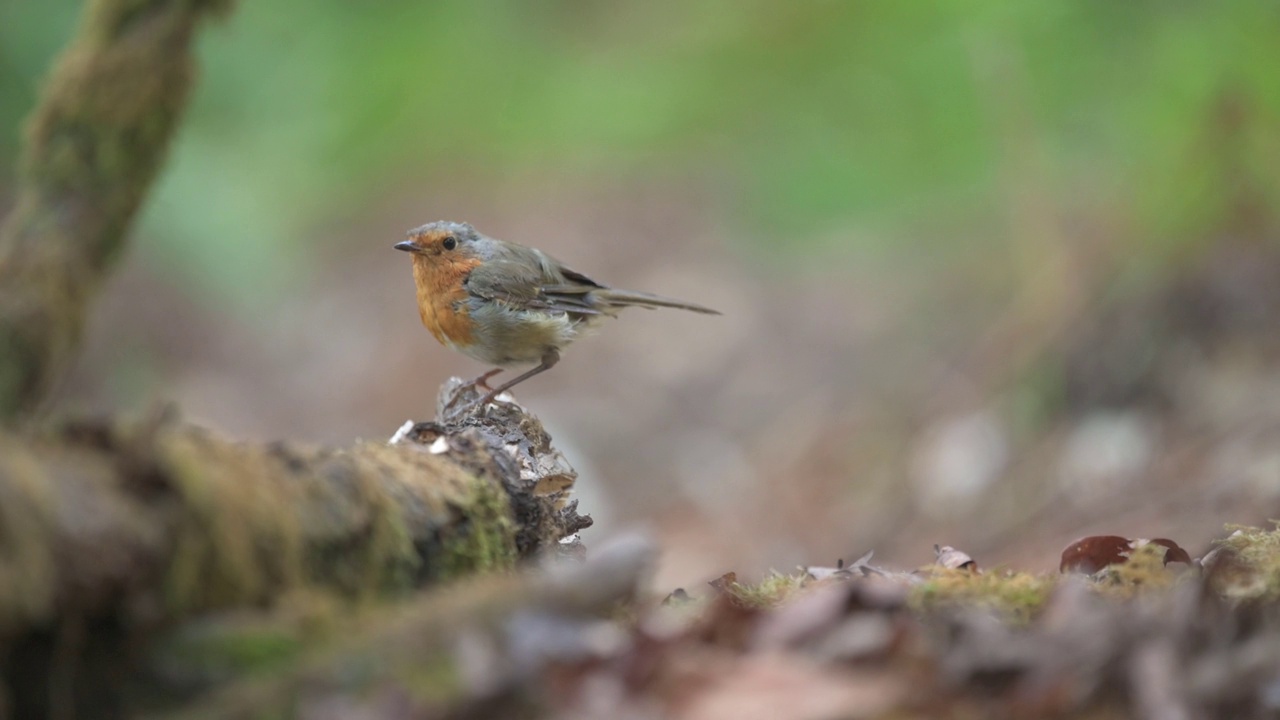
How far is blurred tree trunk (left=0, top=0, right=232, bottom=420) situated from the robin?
5.94 feet

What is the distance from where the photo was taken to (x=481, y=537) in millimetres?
2586

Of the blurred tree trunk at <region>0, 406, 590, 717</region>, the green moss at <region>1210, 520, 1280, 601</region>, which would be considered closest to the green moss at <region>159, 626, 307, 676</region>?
the blurred tree trunk at <region>0, 406, 590, 717</region>

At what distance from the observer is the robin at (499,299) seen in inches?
206

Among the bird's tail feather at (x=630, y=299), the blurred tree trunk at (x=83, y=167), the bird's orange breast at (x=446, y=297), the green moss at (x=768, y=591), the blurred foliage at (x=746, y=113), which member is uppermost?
the blurred foliage at (x=746, y=113)

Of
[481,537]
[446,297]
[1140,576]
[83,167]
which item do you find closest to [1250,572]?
[1140,576]

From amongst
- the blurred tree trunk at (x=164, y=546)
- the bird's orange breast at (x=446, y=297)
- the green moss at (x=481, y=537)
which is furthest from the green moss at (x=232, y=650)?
the bird's orange breast at (x=446, y=297)

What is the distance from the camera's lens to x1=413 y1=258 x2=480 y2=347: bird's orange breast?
5242mm

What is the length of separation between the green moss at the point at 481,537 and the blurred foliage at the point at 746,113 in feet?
19.0

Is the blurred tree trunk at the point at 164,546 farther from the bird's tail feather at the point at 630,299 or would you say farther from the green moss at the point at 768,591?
the bird's tail feather at the point at 630,299

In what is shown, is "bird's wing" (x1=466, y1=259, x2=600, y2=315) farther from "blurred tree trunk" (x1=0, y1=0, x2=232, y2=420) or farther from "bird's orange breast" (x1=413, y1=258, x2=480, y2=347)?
"blurred tree trunk" (x1=0, y1=0, x2=232, y2=420)

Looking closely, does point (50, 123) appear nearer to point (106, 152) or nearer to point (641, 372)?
point (106, 152)

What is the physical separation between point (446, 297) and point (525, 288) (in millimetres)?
335

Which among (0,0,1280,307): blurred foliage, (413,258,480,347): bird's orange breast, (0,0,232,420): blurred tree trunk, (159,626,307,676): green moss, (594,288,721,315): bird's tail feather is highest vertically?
(0,0,1280,307): blurred foliage

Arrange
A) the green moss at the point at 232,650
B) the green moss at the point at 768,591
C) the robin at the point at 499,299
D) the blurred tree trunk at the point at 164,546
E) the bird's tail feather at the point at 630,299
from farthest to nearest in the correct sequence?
the bird's tail feather at the point at 630,299
the robin at the point at 499,299
the green moss at the point at 768,591
the green moss at the point at 232,650
the blurred tree trunk at the point at 164,546
